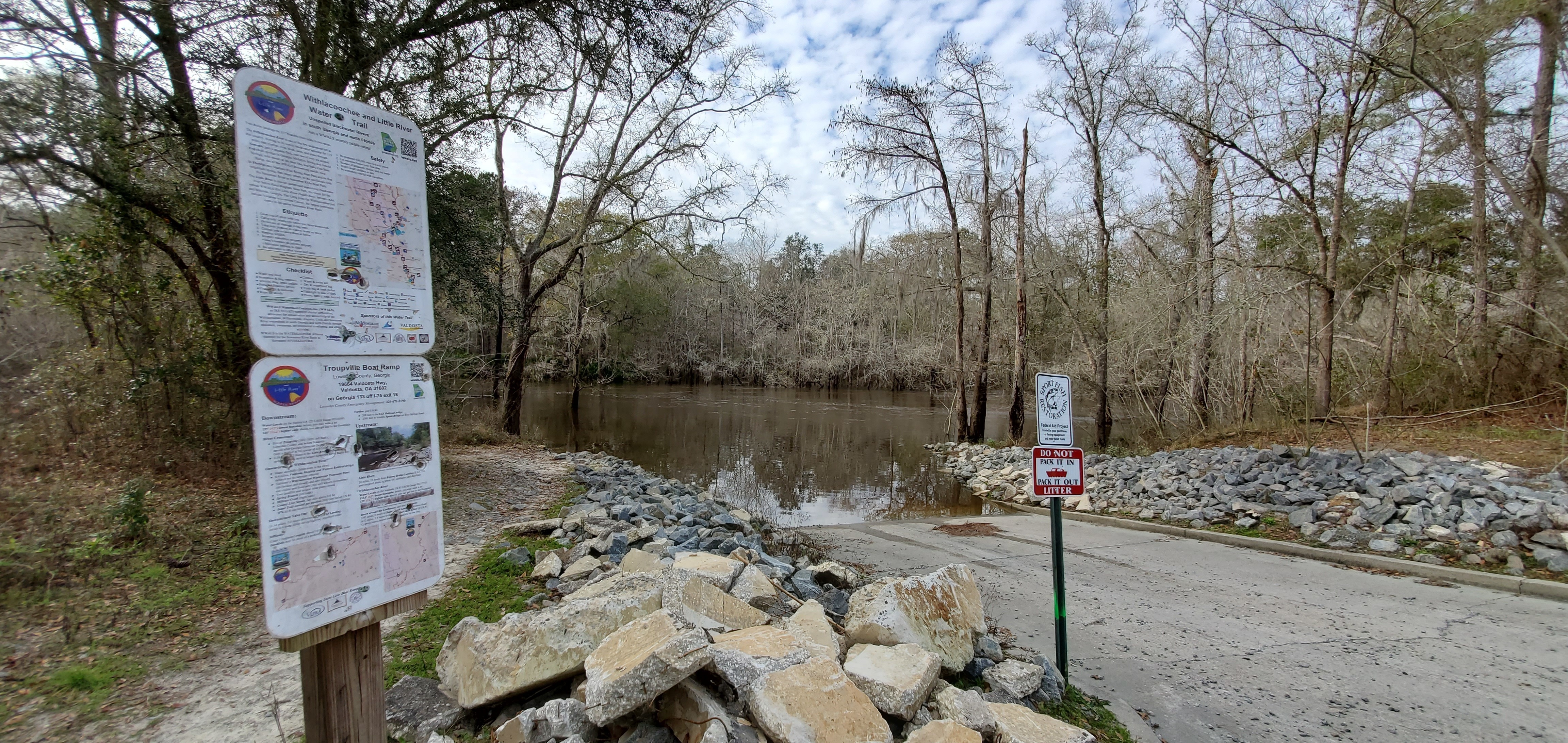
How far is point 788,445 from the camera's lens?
1975 centimetres

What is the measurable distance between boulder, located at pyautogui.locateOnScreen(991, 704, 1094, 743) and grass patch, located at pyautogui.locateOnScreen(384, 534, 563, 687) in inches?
116

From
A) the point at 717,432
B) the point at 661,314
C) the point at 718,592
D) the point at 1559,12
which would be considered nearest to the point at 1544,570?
the point at 718,592

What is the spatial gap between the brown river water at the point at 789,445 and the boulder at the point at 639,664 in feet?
25.2

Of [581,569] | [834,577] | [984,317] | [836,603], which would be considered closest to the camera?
[836,603]

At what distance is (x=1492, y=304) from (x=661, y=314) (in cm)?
4476

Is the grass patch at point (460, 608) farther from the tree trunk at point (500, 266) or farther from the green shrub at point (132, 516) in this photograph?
the tree trunk at point (500, 266)

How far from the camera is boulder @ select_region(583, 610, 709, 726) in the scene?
2.57 m

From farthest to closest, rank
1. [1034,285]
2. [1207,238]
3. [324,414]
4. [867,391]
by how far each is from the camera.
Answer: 1. [867,391]
2. [1034,285]
3. [1207,238]
4. [324,414]

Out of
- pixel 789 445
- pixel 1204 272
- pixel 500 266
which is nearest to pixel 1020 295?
pixel 1204 272

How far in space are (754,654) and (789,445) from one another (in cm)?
1678

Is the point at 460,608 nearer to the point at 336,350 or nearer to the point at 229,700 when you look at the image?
the point at 229,700

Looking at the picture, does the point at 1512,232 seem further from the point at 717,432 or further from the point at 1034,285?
the point at 717,432

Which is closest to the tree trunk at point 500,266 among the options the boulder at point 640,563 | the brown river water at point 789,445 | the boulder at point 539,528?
the brown river water at point 789,445

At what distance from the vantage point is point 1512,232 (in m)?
11.6
